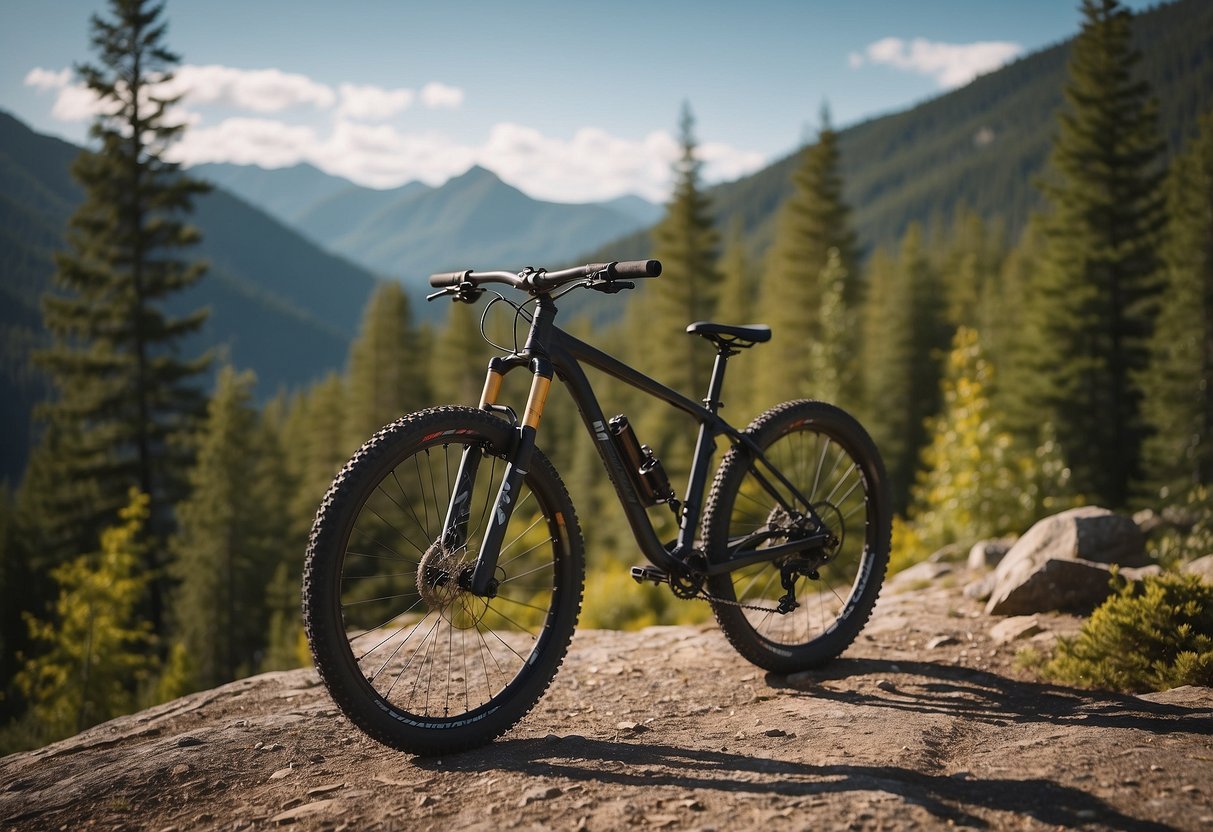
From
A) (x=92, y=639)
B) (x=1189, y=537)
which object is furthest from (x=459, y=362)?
(x=1189, y=537)

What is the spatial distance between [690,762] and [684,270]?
3074cm

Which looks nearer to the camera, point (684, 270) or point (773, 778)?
point (773, 778)

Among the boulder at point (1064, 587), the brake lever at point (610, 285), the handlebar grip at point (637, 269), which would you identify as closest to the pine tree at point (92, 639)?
the brake lever at point (610, 285)

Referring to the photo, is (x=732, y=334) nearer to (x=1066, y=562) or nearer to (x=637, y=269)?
(x=637, y=269)

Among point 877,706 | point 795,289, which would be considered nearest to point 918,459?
point 795,289

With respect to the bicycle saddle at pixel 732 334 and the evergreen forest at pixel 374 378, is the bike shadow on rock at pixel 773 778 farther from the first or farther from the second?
the evergreen forest at pixel 374 378

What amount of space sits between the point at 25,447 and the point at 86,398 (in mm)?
125837

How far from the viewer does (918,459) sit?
43.2m

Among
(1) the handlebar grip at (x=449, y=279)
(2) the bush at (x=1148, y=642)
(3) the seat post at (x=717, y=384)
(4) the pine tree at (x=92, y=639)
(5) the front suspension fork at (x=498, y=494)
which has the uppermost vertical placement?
(1) the handlebar grip at (x=449, y=279)

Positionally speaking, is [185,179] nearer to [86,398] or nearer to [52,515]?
[86,398]

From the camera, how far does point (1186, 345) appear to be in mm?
26141

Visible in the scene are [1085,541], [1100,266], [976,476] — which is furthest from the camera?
[1100,266]

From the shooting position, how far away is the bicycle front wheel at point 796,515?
4.41 metres

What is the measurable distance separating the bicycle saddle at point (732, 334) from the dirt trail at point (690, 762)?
1906mm
